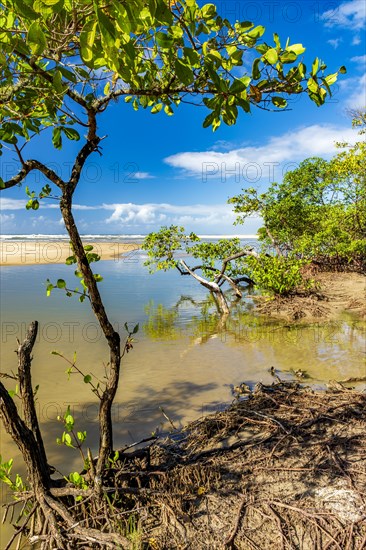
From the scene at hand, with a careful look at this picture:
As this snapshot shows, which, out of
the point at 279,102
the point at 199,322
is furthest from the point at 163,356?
the point at 279,102

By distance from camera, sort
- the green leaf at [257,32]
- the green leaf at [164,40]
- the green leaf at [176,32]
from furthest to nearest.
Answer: the green leaf at [257,32] < the green leaf at [176,32] < the green leaf at [164,40]

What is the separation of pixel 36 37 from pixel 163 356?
19.9 feet

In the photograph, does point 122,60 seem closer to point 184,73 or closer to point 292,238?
point 184,73

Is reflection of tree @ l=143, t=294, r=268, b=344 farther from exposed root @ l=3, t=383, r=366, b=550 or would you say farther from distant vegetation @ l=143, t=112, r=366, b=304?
exposed root @ l=3, t=383, r=366, b=550

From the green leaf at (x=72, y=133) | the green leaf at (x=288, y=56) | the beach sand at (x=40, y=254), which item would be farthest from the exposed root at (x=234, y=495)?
the beach sand at (x=40, y=254)

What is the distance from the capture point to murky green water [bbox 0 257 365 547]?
4684mm

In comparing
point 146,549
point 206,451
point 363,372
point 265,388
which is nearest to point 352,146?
point 363,372

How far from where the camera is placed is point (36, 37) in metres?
1.30

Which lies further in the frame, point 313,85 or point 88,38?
point 313,85

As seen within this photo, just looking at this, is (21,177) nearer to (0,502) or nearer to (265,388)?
(0,502)

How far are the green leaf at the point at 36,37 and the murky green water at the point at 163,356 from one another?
3.24m

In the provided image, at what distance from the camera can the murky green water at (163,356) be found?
468cm

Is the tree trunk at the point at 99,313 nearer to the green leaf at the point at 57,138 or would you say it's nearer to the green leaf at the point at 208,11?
the green leaf at the point at 57,138

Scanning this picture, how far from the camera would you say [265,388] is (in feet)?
15.8
